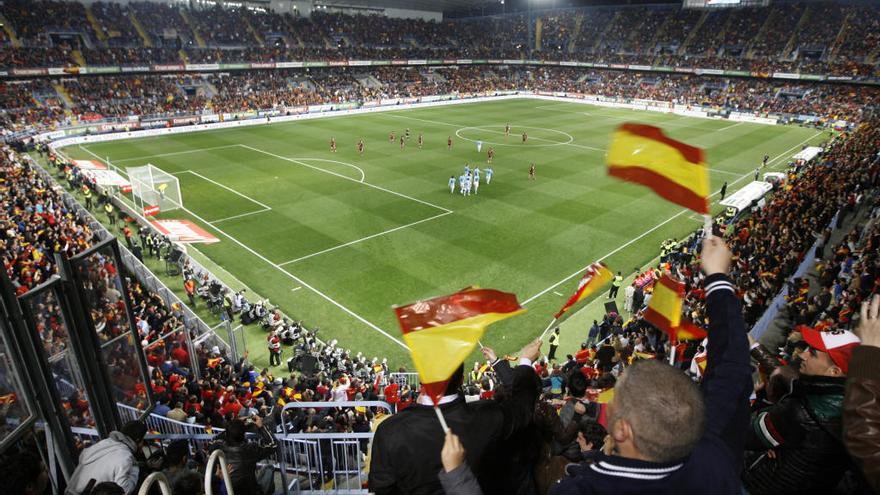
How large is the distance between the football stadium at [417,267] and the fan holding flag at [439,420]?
0.02m

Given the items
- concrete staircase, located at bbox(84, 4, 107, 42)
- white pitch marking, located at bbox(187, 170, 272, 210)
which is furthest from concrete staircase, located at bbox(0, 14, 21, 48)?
white pitch marking, located at bbox(187, 170, 272, 210)

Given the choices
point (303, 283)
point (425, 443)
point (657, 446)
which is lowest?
point (303, 283)

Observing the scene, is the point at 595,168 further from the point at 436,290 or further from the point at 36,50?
the point at 36,50

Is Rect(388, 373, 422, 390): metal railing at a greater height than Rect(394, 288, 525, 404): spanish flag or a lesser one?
lesser

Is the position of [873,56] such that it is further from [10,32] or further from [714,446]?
[10,32]

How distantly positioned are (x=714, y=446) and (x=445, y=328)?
6.20 ft

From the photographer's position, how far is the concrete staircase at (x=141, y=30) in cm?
5250

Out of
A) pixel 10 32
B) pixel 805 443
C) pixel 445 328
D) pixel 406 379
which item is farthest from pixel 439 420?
pixel 10 32

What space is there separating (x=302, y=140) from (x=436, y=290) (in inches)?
1044

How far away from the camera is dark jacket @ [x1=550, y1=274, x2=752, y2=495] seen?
2.08 meters

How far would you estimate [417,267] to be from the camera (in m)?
18.9

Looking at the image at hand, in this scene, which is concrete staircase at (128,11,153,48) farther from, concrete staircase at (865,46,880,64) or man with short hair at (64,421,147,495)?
concrete staircase at (865,46,880,64)

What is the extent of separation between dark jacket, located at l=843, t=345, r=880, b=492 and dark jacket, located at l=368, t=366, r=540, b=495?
1.73 meters

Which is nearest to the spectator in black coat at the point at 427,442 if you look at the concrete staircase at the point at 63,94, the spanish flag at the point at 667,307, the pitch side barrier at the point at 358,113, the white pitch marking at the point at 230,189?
the spanish flag at the point at 667,307
